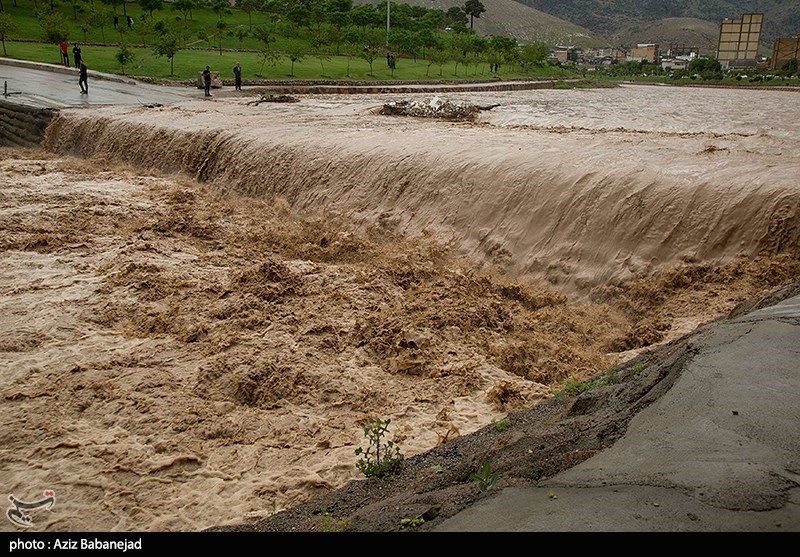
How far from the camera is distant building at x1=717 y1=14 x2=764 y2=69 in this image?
255 feet

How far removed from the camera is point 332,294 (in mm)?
9000

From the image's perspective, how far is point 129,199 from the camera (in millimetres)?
13945

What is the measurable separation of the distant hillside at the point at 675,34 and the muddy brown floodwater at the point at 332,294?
12320cm

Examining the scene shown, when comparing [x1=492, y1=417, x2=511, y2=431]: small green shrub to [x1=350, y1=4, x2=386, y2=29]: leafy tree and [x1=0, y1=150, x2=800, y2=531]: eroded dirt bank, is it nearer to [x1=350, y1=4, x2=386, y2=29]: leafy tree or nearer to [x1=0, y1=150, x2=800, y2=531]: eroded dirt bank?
[x1=0, y1=150, x2=800, y2=531]: eroded dirt bank

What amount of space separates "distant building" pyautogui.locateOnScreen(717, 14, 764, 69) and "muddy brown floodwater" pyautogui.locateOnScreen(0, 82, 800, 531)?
7618cm

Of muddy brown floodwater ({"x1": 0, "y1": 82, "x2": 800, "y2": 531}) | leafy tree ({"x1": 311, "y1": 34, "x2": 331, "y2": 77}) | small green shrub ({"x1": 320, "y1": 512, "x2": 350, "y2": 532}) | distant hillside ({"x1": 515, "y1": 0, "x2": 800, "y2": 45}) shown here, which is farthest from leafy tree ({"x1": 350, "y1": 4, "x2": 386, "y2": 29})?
distant hillside ({"x1": 515, "y1": 0, "x2": 800, "y2": 45})

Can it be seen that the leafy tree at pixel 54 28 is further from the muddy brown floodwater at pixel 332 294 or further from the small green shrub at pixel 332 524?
the small green shrub at pixel 332 524

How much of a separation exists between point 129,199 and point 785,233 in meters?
11.7

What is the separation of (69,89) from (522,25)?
119 meters

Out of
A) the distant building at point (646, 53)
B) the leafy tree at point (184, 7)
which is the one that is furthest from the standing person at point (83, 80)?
the distant building at point (646, 53)

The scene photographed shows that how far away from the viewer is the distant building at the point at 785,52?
54625mm

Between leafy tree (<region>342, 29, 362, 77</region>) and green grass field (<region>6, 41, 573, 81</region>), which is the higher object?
leafy tree (<region>342, 29, 362, 77</region>)
